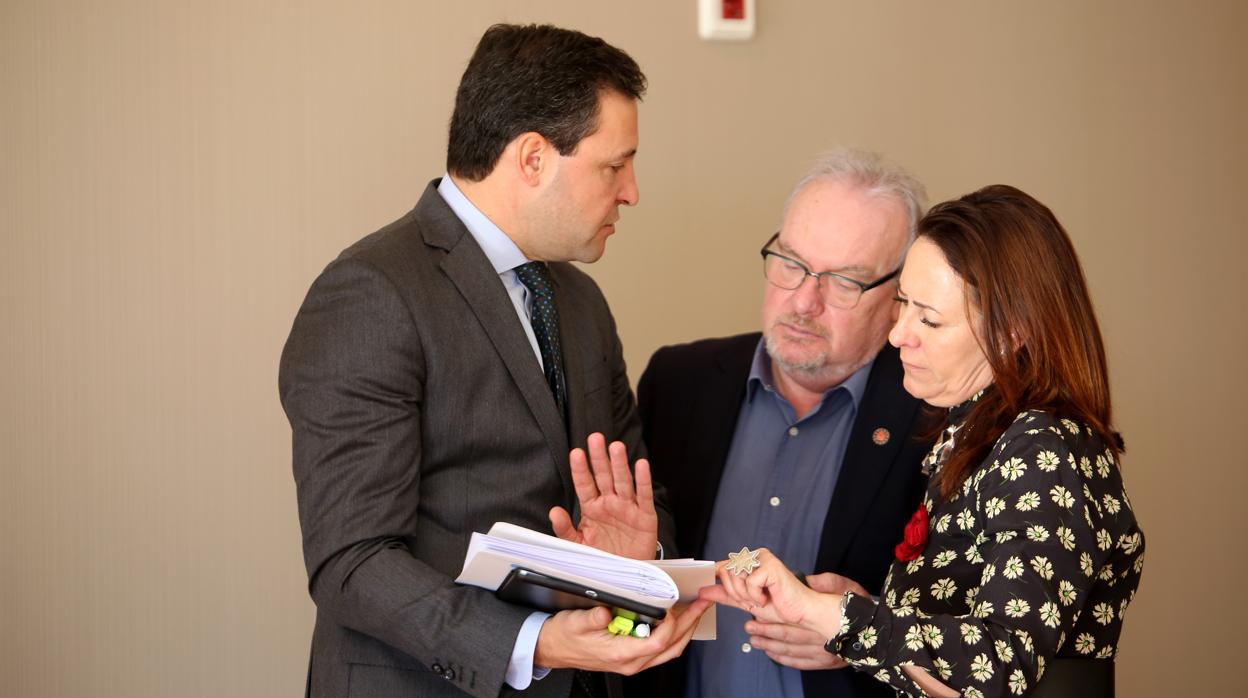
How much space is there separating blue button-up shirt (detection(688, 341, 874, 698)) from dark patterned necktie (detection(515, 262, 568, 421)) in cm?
58

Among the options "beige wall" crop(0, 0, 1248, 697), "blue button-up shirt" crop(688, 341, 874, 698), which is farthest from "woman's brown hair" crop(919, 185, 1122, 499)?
"beige wall" crop(0, 0, 1248, 697)

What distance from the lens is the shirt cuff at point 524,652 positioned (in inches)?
72.6

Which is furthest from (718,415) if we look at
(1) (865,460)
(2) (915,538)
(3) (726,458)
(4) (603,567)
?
(4) (603,567)

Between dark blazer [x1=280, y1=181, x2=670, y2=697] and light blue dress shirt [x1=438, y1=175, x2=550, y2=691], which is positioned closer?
dark blazer [x1=280, y1=181, x2=670, y2=697]

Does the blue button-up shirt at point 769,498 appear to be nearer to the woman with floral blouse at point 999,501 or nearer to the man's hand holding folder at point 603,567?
the man's hand holding folder at point 603,567

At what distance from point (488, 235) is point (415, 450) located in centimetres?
46

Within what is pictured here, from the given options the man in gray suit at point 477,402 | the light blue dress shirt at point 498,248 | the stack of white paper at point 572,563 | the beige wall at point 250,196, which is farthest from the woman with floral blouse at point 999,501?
the beige wall at point 250,196

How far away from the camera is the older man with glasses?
96.3 inches

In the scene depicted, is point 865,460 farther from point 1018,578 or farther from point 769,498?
point 1018,578

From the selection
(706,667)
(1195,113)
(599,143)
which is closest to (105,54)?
(599,143)

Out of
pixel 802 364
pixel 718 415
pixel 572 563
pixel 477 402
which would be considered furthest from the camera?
pixel 718 415

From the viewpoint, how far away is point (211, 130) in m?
3.03

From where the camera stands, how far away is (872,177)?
2.67 m

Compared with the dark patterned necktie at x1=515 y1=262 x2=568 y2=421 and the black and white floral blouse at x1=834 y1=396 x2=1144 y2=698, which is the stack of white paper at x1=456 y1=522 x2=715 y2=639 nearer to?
the black and white floral blouse at x1=834 y1=396 x2=1144 y2=698
